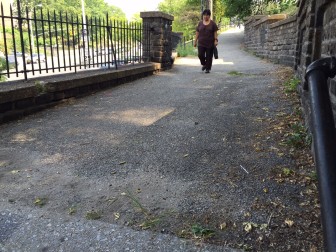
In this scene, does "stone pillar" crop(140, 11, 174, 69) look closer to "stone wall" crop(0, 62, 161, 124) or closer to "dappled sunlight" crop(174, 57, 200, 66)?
"dappled sunlight" crop(174, 57, 200, 66)

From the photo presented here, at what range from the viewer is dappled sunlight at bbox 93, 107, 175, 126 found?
4.77 metres

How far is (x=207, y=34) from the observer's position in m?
9.05

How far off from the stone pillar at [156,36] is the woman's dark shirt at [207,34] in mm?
1341

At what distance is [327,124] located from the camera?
59.4 inches

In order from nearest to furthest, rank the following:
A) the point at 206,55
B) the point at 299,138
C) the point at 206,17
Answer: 1. the point at 299,138
2. the point at 206,17
3. the point at 206,55

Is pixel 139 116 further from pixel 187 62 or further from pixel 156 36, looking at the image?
pixel 187 62

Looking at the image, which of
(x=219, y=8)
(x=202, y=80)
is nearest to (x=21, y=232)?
(x=202, y=80)

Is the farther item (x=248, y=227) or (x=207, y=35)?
(x=207, y=35)

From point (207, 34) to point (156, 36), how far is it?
1678 mm

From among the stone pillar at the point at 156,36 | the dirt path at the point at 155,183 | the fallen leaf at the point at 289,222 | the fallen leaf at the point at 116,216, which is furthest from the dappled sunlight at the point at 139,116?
the stone pillar at the point at 156,36

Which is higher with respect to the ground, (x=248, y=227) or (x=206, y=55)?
(x=206, y=55)

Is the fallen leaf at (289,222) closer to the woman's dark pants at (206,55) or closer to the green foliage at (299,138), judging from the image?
the green foliage at (299,138)

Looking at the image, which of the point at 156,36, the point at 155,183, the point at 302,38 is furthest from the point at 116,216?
the point at 156,36

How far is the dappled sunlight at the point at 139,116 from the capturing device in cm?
477
